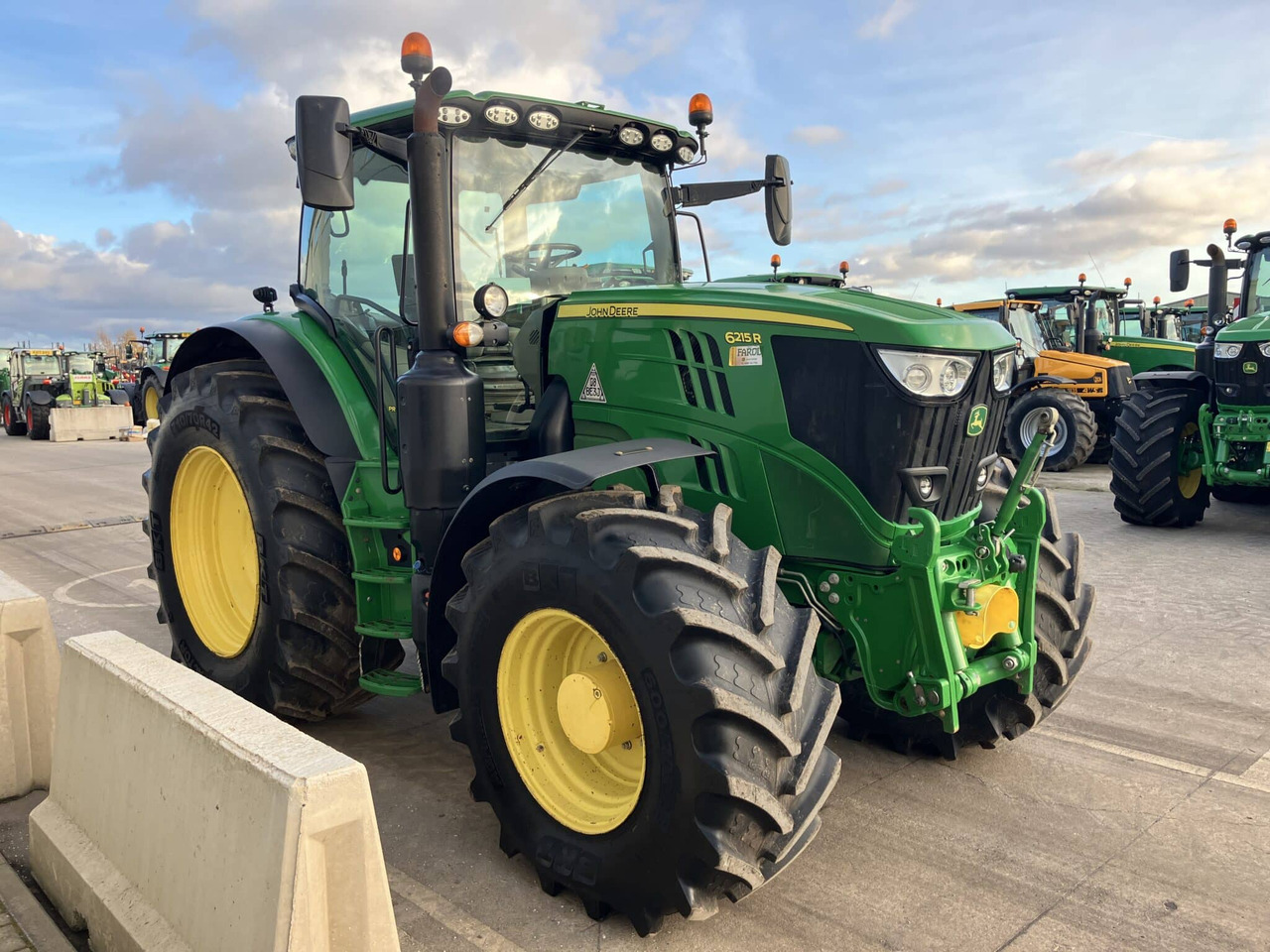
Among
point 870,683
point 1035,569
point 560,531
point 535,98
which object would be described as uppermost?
point 535,98

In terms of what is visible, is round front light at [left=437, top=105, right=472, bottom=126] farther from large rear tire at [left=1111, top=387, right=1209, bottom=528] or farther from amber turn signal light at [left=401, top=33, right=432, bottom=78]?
large rear tire at [left=1111, top=387, right=1209, bottom=528]

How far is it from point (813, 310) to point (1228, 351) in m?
7.24

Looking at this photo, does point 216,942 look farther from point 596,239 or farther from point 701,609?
point 596,239

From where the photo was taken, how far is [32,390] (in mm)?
23375

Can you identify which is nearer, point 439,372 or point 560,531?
point 560,531

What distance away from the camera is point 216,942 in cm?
235

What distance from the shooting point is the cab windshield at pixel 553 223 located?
394 cm

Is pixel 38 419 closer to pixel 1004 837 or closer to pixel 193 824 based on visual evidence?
pixel 193 824

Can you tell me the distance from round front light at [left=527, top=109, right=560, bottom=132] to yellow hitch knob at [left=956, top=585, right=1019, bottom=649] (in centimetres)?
242

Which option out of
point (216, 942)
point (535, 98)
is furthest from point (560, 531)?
point (535, 98)

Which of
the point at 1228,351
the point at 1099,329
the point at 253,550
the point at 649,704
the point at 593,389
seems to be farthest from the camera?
the point at 1099,329

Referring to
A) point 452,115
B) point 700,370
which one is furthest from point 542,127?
point 700,370

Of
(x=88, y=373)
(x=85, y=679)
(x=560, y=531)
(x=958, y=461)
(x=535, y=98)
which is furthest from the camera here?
(x=88, y=373)

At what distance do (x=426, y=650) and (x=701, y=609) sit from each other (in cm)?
132
